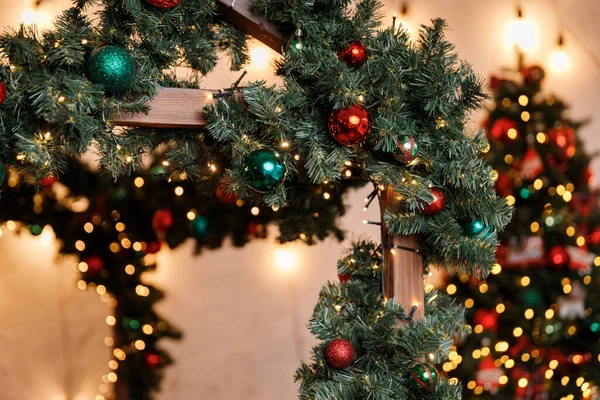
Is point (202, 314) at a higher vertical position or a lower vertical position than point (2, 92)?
higher

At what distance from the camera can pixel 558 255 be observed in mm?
2373

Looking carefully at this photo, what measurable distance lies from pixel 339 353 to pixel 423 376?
177mm

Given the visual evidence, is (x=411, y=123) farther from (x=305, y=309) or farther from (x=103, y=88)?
(x=305, y=309)

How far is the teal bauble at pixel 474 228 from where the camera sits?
1346 millimetres

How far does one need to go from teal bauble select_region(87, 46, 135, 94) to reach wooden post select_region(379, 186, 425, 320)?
24.4 inches

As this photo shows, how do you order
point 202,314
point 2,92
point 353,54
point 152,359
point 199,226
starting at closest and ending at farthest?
point 2,92, point 353,54, point 199,226, point 152,359, point 202,314

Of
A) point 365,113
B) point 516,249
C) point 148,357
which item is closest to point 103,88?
point 365,113

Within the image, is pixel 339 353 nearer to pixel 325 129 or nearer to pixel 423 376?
pixel 423 376

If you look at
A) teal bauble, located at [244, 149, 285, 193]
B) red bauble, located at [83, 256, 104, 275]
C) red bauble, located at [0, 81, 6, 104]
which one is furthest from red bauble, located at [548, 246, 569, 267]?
red bauble, located at [0, 81, 6, 104]

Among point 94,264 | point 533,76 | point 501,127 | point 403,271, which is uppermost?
point 533,76

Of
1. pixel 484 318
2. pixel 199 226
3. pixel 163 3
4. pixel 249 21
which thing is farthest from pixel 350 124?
pixel 484 318

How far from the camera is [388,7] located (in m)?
2.70

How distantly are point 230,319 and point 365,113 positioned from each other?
5.26 ft

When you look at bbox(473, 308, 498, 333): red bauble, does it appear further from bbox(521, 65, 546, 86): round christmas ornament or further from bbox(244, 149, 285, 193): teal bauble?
bbox(244, 149, 285, 193): teal bauble
